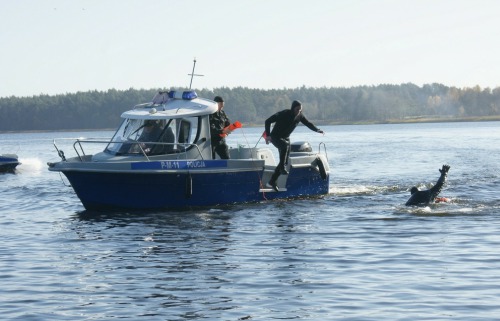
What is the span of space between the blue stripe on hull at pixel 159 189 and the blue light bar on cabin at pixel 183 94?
2.59 m

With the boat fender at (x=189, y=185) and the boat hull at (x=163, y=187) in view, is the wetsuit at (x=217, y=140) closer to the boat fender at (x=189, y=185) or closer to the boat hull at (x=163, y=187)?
the boat hull at (x=163, y=187)

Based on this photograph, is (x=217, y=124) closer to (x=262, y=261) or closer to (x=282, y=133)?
(x=282, y=133)

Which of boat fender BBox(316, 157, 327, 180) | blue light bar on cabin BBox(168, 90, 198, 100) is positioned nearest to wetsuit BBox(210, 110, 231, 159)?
blue light bar on cabin BBox(168, 90, 198, 100)

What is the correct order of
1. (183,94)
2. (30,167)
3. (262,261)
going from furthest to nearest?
(30,167) → (183,94) → (262,261)

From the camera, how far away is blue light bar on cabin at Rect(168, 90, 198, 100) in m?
24.3

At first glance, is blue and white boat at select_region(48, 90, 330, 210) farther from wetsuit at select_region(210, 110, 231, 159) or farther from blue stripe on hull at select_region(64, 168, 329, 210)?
wetsuit at select_region(210, 110, 231, 159)

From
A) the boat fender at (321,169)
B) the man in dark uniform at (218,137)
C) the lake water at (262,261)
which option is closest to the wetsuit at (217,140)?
the man in dark uniform at (218,137)

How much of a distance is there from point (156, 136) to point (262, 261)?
26.3 ft

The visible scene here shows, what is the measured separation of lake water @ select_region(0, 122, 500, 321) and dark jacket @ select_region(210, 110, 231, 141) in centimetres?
195

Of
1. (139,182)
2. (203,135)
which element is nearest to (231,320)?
(139,182)

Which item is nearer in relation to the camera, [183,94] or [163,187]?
[163,187]

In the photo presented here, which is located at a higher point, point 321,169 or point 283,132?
point 283,132

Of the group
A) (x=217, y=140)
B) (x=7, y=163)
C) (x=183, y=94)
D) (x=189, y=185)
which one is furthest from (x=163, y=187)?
(x=7, y=163)

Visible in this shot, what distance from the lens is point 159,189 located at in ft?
73.4
